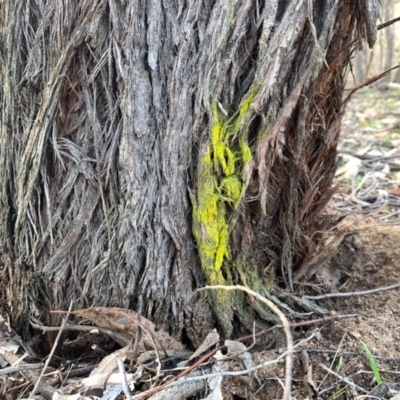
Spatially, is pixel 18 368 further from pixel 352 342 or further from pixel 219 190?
pixel 352 342

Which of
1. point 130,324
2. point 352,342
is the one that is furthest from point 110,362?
point 352,342

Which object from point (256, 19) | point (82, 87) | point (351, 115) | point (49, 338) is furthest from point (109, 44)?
point (351, 115)

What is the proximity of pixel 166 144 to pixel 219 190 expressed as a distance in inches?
6.8

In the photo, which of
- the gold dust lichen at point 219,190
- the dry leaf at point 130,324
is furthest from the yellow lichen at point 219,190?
the dry leaf at point 130,324

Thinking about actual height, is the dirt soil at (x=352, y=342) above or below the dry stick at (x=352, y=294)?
below

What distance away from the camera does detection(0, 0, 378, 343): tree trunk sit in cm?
113

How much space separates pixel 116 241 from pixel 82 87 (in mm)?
398

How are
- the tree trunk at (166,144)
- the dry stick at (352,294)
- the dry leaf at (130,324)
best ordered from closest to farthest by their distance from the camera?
the tree trunk at (166,144)
the dry leaf at (130,324)
the dry stick at (352,294)

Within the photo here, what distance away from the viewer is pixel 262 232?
1.30m

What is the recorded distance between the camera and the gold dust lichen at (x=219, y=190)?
116 cm

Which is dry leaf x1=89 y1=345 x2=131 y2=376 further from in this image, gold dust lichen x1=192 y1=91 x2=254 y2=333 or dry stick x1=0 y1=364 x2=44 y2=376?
gold dust lichen x1=192 y1=91 x2=254 y2=333

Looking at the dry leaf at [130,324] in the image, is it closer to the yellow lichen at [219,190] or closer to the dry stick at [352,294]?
the yellow lichen at [219,190]

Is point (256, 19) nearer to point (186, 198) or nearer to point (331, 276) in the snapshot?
point (186, 198)

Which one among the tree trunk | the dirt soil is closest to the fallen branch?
the dirt soil
